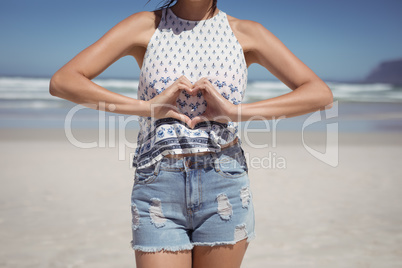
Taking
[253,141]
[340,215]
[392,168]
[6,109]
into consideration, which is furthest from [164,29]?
[6,109]

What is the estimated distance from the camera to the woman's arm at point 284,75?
1.82 meters

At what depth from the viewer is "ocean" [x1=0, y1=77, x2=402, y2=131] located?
12.5m

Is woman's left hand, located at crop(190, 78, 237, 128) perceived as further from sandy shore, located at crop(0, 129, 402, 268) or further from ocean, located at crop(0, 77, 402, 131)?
ocean, located at crop(0, 77, 402, 131)

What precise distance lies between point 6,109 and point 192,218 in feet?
48.4

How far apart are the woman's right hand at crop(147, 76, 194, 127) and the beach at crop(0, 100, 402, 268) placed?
2.75 m

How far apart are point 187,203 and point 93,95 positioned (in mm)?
582

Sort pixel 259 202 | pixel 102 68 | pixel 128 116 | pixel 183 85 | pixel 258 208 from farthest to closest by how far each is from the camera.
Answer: pixel 128 116, pixel 259 202, pixel 258 208, pixel 102 68, pixel 183 85

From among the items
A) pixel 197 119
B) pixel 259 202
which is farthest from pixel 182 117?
pixel 259 202

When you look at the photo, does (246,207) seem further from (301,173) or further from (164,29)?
(301,173)

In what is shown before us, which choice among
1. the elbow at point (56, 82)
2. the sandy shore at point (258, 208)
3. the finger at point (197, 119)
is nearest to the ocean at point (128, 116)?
the sandy shore at point (258, 208)

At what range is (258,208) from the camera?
5.73 meters

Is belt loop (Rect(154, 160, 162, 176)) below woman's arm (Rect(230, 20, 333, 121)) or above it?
below

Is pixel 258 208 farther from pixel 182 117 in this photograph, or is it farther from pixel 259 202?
pixel 182 117

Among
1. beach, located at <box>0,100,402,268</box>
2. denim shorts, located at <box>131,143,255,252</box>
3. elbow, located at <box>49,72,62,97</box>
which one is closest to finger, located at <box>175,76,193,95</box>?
denim shorts, located at <box>131,143,255,252</box>
